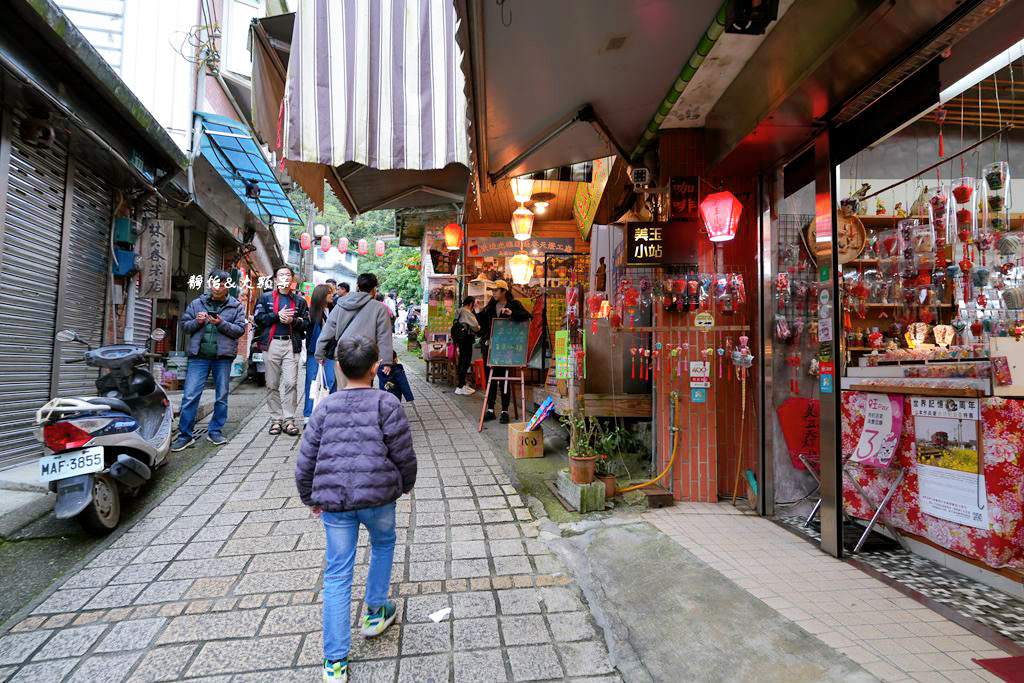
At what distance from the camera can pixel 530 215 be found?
10.1m

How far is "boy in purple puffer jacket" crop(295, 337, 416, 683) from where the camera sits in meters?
2.50

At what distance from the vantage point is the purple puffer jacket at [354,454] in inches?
99.7

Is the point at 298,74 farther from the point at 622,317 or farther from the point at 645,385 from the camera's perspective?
the point at 645,385

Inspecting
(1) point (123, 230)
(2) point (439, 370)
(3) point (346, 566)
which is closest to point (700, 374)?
(3) point (346, 566)

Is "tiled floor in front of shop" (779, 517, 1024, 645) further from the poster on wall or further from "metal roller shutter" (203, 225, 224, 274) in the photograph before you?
"metal roller shutter" (203, 225, 224, 274)

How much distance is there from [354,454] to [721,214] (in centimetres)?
433

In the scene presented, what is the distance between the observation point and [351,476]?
2539 millimetres

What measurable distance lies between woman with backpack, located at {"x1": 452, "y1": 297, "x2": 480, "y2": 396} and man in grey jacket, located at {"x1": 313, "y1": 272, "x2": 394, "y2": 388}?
4.07m

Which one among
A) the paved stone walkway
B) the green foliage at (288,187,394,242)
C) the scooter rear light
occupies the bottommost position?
the paved stone walkway

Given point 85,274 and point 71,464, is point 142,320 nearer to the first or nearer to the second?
point 85,274

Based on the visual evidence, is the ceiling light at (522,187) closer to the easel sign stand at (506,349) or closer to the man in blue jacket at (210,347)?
the easel sign stand at (506,349)

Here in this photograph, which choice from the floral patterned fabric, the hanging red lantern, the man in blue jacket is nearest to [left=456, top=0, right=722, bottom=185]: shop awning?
the floral patterned fabric

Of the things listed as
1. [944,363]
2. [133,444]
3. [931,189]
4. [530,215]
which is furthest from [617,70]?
[133,444]

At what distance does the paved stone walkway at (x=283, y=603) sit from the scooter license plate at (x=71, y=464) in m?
0.69
